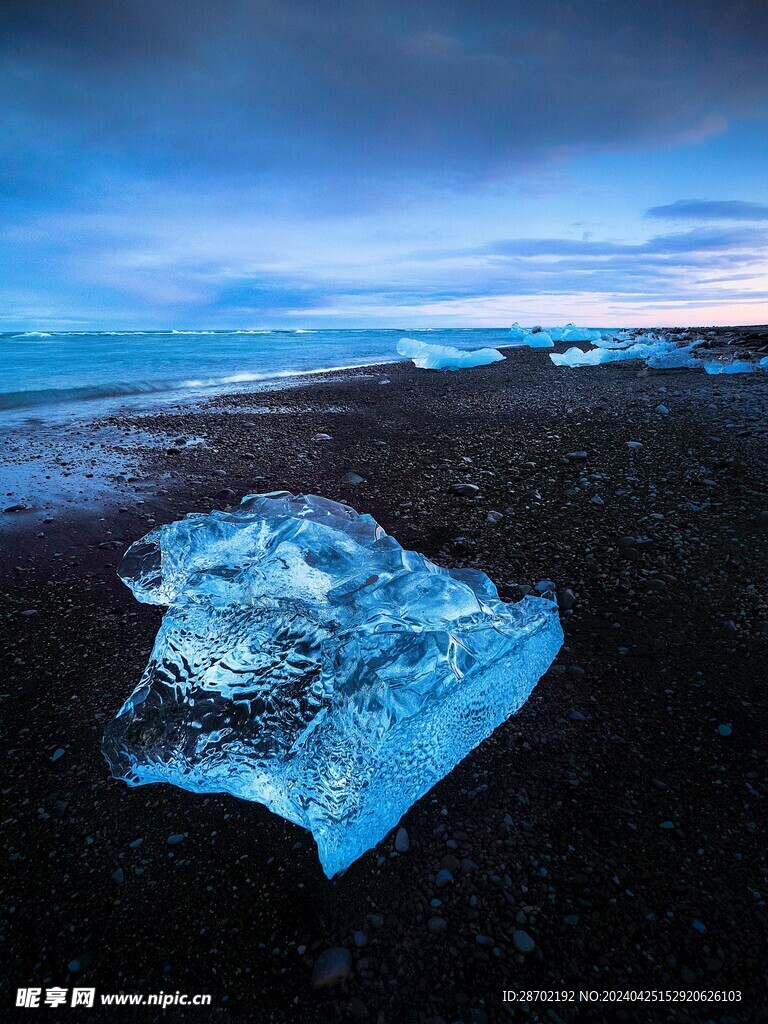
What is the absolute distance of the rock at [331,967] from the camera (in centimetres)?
135

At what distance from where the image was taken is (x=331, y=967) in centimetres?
138

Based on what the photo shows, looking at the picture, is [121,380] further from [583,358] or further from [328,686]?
[328,686]

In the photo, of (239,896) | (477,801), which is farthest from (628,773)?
(239,896)

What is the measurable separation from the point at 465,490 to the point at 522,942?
347 centimetres

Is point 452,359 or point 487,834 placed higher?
point 452,359

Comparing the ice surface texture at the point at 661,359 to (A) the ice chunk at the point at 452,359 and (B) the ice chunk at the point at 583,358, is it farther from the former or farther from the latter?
(A) the ice chunk at the point at 452,359

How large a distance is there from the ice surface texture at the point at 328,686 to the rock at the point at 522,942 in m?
0.49

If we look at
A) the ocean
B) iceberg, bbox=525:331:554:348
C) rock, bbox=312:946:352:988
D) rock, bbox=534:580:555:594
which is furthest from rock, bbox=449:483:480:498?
iceberg, bbox=525:331:554:348

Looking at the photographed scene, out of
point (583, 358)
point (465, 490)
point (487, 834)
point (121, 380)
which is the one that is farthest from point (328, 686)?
point (121, 380)

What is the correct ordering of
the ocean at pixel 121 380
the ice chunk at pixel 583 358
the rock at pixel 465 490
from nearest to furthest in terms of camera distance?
the rock at pixel 465 490
the ocean at pixel 121 380
the ice chunk at pixel 583 358

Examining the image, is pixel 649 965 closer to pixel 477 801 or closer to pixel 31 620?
pixel 477 801

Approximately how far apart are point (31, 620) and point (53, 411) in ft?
30.5

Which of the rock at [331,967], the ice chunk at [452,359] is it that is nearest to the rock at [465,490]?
the rock at [331,967]

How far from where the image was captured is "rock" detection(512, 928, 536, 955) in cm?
140
